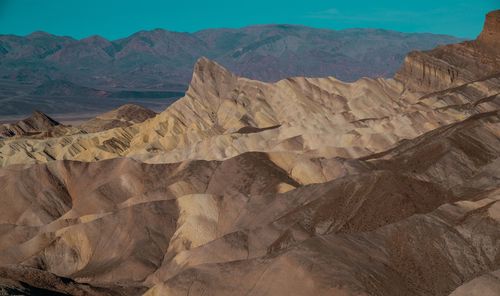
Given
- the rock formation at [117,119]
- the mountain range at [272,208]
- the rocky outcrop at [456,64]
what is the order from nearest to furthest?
the mountain range at [272,208]
the rocky outcrop at [456,64]
the rock formation at [117,119]

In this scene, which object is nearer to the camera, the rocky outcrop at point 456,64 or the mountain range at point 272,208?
the mountain range at point 272,208

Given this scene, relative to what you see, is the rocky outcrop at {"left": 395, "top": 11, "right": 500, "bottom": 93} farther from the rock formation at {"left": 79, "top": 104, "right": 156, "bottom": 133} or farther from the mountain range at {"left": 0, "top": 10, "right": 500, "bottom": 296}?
the rock formation at {"left": 79, "top": 104, "right": 156, "bottom": 133}

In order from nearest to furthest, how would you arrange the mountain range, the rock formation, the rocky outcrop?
the mountain range
the rocky outcrop
the rock formation

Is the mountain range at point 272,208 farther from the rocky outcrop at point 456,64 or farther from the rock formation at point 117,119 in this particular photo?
the rock formation at point 117,119

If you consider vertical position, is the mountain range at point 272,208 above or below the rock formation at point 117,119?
above

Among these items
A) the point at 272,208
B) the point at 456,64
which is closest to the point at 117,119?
the point at 456,64

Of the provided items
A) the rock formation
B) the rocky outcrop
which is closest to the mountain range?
the rocky outcrop

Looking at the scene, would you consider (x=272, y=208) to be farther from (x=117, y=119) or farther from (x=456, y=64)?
(x=117, y=119)

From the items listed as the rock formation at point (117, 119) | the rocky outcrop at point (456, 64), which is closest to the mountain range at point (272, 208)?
the rocky outcrop at point (456, 64)

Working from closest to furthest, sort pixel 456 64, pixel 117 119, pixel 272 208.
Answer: pixel 272 208 → pixel 456 64 → pixel 117 119
